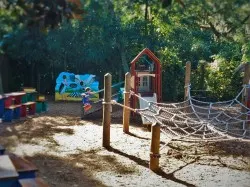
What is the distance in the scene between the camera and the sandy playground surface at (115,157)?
5.28 meters

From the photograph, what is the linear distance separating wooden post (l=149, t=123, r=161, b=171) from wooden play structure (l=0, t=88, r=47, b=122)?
425 cm

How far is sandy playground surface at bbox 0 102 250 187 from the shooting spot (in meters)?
5.28

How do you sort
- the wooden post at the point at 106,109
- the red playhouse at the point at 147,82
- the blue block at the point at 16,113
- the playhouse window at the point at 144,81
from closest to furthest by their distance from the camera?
1. the wooden post at the point at 106,109
2. the red playhouse at the point at 147,82
3. the blue block at the point at 16,113
4. the playhouse window at the point at 144,81

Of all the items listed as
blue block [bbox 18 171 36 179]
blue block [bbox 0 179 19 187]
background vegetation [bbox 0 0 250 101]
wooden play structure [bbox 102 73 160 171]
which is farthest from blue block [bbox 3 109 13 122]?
blue block [bbox 0 179 19 187]

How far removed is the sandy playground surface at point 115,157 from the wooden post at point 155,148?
0.37ft

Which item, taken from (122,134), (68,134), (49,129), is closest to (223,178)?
(122,134)

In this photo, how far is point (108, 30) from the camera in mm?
12156

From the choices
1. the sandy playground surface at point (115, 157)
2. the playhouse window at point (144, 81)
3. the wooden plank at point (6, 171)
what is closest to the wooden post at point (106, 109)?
the sandy playground surface at point (115, 157)

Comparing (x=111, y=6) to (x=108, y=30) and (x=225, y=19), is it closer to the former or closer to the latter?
→ (x=108, y=30)

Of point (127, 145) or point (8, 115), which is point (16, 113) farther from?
point (127, 145)

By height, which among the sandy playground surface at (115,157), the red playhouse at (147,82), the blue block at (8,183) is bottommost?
the sandy playground surface at (115,157)

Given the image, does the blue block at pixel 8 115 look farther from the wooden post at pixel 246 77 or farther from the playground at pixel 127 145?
the wooden post at pixel 246 77

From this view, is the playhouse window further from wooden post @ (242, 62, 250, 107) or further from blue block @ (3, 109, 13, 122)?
blue block @ (3, 109, 13, 122)

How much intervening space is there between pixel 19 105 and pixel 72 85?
3261mm
